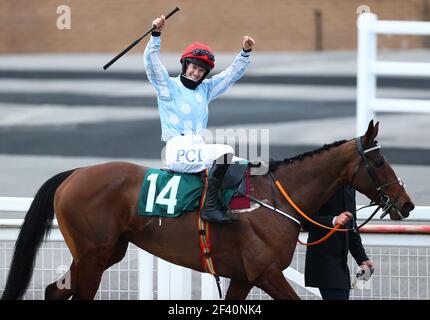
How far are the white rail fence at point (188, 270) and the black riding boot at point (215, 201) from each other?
1031mm

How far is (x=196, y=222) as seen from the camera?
6.33 metres

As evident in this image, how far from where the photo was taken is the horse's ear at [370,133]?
6141 millimetres

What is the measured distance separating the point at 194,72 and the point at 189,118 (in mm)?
293

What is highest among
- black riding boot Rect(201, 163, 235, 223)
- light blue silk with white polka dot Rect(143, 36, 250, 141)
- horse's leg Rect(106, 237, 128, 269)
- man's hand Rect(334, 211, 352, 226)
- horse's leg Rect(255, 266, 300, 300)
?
light blue silk with white polka dot Rect(143, 36, 250, 141)

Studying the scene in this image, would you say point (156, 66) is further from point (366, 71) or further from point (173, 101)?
point (366, 71)

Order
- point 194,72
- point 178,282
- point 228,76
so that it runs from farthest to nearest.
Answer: point 178,282, point 228,76, point 194,72

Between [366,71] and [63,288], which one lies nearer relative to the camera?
[63,288]

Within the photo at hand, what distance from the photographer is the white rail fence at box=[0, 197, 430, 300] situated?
7.02 meters

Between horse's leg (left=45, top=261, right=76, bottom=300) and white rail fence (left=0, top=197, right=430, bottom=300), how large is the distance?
0.60 meters

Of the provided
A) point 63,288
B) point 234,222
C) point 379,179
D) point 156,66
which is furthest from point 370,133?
point 63,288

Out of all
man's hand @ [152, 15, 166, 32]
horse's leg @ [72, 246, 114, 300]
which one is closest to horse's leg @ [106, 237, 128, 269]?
horse's leg @ [72, 246, 114, 300]

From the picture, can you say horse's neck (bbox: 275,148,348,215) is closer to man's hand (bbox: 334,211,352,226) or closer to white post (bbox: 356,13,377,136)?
man's hand (bbox: 334,211,352,226)

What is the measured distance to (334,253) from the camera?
21.2 feet
